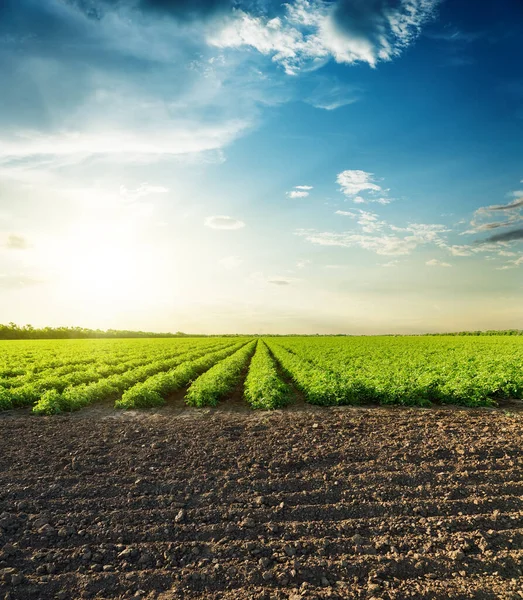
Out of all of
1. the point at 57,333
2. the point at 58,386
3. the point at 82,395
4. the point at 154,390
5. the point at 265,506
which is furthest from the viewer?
the point at 57,333

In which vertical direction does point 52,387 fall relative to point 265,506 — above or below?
above

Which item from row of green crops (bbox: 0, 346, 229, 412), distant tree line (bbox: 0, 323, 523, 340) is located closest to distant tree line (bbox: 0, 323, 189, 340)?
distant tree line (bbox: 0, 323, 523, 340)

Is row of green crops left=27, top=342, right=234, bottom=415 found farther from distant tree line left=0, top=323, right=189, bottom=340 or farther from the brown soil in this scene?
distant tree line left=0, top=323, right=189, bottom=340

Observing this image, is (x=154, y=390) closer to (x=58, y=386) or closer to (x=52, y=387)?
(x=58, y=386)

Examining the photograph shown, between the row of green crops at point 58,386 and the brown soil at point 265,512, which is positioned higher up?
the row of green crops at point 58,386

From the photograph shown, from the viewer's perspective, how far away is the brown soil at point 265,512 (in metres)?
5.51

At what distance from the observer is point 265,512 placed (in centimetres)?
703

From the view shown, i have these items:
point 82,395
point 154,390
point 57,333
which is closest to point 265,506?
point 154,390

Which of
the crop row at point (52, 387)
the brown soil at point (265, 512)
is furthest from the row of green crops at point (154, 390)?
the brown soil at point (265, 512)

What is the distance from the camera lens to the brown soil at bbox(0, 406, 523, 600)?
5.51m

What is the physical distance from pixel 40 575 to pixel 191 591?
86.4 inches

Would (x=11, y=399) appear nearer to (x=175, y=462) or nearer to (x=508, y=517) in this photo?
(x=175, y=462)

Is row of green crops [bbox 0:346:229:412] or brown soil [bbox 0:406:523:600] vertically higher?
row of green crops [bbox 0:346:229:412]

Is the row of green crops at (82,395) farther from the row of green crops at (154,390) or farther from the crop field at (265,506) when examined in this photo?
the row of green crops at (154,390)
